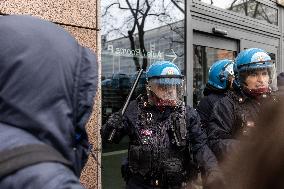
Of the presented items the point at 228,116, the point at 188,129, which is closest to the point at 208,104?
the point at 188,129

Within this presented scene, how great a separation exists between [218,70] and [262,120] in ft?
11.7

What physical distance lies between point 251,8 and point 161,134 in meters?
4.20

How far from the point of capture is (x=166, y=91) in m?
3.29

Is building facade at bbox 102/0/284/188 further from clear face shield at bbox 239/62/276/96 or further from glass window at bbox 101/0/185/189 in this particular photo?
clear face shield at bbox 239/62/276/96

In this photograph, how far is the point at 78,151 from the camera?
52.1 inches

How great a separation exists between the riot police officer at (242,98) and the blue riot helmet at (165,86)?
13.8 inches

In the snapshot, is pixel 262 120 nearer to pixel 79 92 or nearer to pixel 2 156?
pixel 79 92

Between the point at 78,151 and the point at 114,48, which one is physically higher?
the point at 114,48

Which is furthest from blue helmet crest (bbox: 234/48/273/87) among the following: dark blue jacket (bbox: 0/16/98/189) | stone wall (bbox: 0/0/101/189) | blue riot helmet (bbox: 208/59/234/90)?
→ dark blue jacket (bbox: 0/16/98/189)

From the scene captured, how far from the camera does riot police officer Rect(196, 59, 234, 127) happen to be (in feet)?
13.4

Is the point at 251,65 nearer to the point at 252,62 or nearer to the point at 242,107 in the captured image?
the point at 252,62

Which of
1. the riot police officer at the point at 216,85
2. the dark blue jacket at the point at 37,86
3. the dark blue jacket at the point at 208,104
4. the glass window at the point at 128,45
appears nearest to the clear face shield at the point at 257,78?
the dark blue jacket at the point at 208,104

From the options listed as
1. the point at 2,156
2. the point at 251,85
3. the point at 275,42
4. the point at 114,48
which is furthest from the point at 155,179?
the point at 275,42

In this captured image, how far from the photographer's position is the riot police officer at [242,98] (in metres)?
3.05
